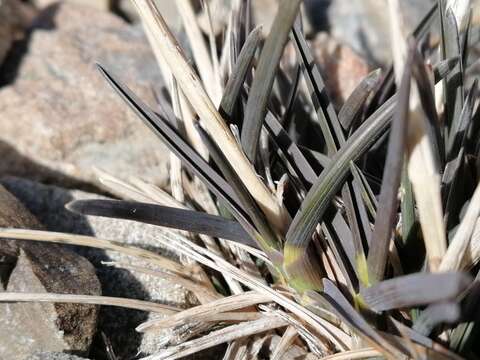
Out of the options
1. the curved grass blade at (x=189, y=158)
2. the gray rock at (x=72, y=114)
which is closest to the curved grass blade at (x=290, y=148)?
the curved grass blade at (x=189, y=158)

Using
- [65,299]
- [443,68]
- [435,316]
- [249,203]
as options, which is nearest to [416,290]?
[435,316]

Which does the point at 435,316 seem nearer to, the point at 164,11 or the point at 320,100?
the point at 320,100

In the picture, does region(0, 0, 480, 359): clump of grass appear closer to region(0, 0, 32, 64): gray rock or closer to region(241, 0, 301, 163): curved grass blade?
region(241, 0, 301, 163): curved grass blade

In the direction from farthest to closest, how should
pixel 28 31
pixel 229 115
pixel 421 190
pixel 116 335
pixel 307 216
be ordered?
pixel 28 31
pixel 116 335
pixel 229 115
pixel 307 216
pixel 421 190

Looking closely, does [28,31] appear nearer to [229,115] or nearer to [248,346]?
[229,115]

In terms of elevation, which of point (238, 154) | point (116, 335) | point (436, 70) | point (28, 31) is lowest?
point (116, 335)

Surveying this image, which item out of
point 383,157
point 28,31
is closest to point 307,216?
point 383,157

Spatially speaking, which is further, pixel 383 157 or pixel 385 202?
pixel 383 157
